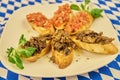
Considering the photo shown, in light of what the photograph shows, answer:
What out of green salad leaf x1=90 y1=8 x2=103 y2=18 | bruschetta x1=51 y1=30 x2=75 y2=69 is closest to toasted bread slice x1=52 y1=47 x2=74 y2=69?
bruschetta x1=51 y1=30 x2=75 y2=69

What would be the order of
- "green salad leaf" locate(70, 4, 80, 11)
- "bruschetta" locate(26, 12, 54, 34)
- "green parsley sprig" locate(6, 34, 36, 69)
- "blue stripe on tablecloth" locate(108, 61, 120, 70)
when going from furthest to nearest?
"green salad leaf" locate(70, 4, 80, 11) < "bruschetta" locate(26, 12, 54, 34) < "blue stripe on tablecloth" locate(108, 61, 120, 70) < "green parsley sprig" locate(6, 34, 36, 69)

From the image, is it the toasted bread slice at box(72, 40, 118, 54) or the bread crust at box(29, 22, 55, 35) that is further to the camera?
the bread crust at box(29, 22, 55, 35)

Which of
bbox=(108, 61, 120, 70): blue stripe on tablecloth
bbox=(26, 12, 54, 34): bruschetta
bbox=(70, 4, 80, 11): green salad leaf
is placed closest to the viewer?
bbox=(108, 61, 120, 70): blue stripe on tablecloth

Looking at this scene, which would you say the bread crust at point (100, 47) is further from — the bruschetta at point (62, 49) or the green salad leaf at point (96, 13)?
the green salad leaf at point (96, 13)

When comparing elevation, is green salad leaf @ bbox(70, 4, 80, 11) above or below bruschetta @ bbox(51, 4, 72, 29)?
above

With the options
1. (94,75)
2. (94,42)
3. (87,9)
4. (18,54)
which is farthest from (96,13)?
(18,54)

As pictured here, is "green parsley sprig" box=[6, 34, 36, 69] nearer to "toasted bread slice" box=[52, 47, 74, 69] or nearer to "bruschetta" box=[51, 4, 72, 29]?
"toasted bread slice" box=[52, 47, 74, 69]

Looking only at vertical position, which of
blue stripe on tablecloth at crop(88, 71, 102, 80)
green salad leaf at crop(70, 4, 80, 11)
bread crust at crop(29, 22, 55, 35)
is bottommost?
blue stripe on tablecloth at crop(88, 71, 102, 80)
